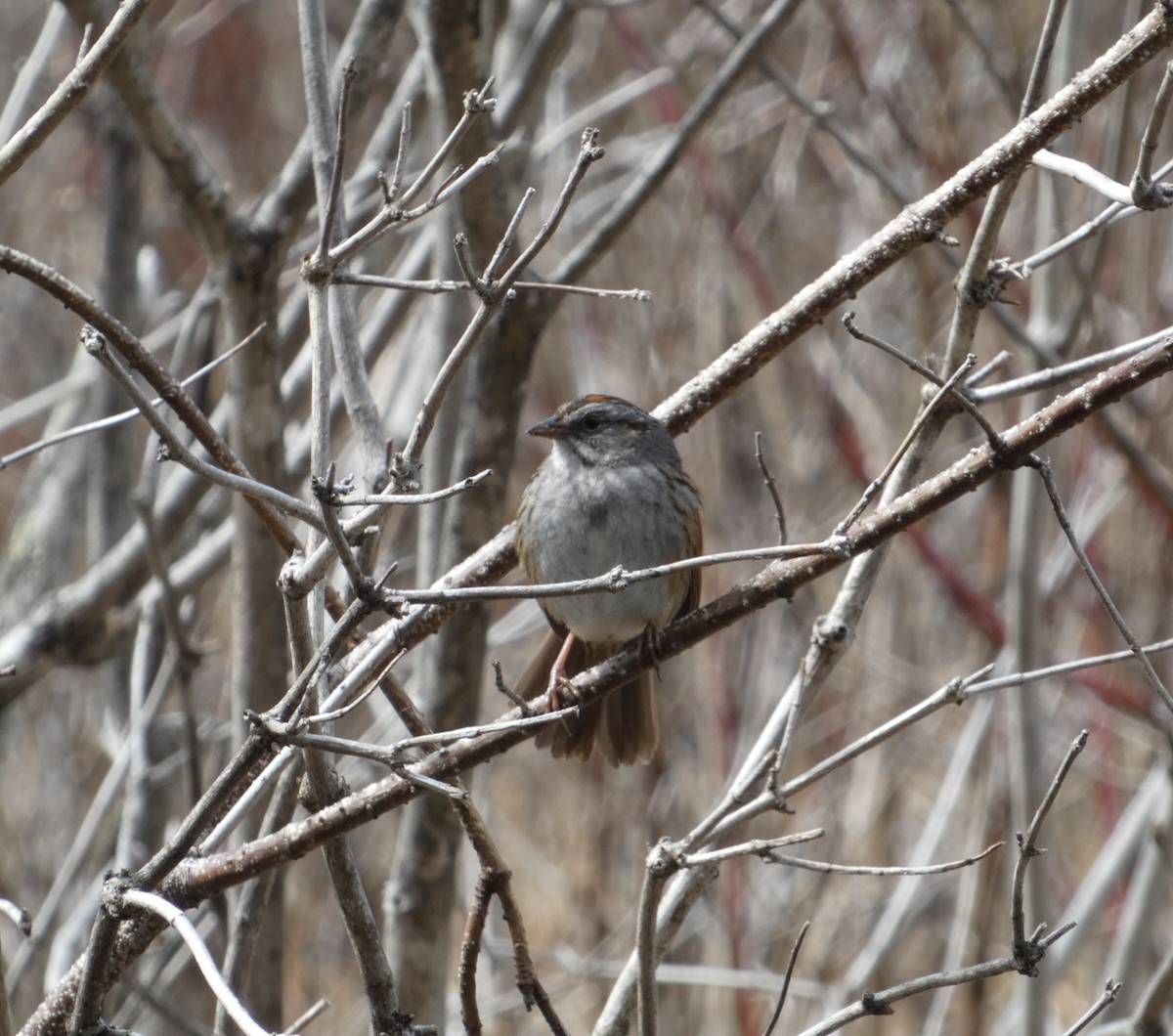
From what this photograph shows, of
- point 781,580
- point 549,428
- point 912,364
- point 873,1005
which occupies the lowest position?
point 873,1005

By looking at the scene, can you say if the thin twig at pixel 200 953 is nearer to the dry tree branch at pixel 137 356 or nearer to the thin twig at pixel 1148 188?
the dry tree branch at pixel 137 356

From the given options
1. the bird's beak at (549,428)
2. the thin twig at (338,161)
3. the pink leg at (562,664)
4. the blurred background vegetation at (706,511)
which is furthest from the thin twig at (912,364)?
the bird's beak at (549,428)

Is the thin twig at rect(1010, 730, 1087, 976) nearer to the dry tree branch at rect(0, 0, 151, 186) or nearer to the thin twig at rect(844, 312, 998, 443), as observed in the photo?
the thin twig at rect(844, 312, 998, 443)

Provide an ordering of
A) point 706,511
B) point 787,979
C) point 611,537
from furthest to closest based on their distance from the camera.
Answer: point 706,511 → point 611,537 → point 787,979

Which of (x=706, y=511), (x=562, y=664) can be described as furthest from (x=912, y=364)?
(x=706, y=511)

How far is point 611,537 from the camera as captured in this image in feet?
11.5

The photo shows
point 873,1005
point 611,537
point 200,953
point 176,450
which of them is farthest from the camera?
point 611,537

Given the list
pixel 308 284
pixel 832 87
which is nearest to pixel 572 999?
pixel 832 87

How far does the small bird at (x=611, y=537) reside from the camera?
3475mm

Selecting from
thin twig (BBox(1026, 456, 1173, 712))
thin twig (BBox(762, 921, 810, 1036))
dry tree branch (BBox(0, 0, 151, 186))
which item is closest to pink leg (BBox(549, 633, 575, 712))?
thin twig (BBox(762, 921, 810, 1036))

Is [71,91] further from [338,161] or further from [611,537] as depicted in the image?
[611,537]

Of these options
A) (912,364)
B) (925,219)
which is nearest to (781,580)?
(912,364)

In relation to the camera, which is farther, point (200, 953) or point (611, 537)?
point (611, 537)

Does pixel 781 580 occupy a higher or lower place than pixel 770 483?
lower
